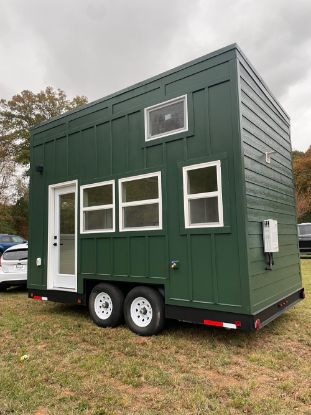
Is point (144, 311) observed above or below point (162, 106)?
below

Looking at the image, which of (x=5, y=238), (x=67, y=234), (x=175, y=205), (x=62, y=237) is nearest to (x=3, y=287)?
(x=62, y=237)

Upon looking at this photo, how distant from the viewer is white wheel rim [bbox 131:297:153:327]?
15.0 ft

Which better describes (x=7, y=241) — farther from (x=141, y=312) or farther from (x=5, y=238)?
(x=141, y=312)


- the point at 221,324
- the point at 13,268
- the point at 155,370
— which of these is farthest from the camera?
the point at 13,268

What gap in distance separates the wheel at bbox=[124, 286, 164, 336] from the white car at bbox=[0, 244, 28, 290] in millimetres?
4374

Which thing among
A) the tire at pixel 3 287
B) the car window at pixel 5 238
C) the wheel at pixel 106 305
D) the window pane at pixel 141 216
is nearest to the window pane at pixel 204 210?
the window pane at pixel 141 216

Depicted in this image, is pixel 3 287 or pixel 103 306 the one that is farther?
pixel 3 287

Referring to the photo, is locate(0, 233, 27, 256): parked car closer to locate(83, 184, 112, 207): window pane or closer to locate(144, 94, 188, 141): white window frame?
locate(83, 184, 112, 207): window pane

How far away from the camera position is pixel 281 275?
4.79 meters

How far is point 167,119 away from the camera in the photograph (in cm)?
473

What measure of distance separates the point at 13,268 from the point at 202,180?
238 inches

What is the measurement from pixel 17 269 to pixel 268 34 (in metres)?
9.22

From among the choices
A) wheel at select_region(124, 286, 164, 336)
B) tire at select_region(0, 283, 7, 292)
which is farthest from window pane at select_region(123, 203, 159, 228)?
tire at select_region(0, 283, 7, 292)

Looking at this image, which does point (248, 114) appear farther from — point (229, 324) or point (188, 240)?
point (229, 324)
